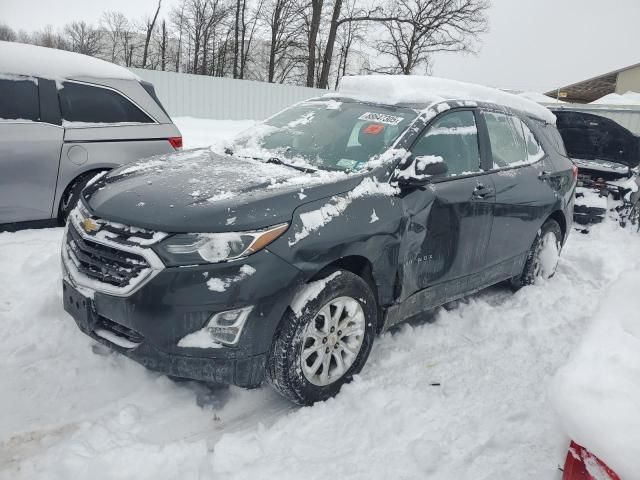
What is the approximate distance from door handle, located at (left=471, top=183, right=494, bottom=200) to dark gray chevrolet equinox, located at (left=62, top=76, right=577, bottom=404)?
0.6 inches

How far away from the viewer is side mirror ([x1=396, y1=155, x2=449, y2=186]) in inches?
121

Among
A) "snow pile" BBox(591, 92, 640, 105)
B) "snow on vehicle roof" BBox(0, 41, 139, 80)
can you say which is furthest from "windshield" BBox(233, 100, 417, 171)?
"snow pile" BBox(591, 92, 640, 105)

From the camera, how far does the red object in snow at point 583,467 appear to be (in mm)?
1345

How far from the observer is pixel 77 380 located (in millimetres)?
2887

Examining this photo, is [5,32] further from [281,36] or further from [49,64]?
[49,64]

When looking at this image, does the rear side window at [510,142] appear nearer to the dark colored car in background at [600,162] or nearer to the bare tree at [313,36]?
the dark colored car in background at [600,162]

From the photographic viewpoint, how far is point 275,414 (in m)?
2.79

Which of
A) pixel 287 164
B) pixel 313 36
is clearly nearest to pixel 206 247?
pixel 287 164

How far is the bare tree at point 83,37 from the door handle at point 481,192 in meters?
59.7

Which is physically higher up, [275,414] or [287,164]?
[287,164]

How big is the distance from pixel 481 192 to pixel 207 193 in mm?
2041

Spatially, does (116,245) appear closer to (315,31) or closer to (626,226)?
(626,226)

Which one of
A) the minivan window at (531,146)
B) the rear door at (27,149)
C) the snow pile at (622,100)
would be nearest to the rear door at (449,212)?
the minivan window at (531,146)

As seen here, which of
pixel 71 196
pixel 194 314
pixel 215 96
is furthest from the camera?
pixel 215 96
